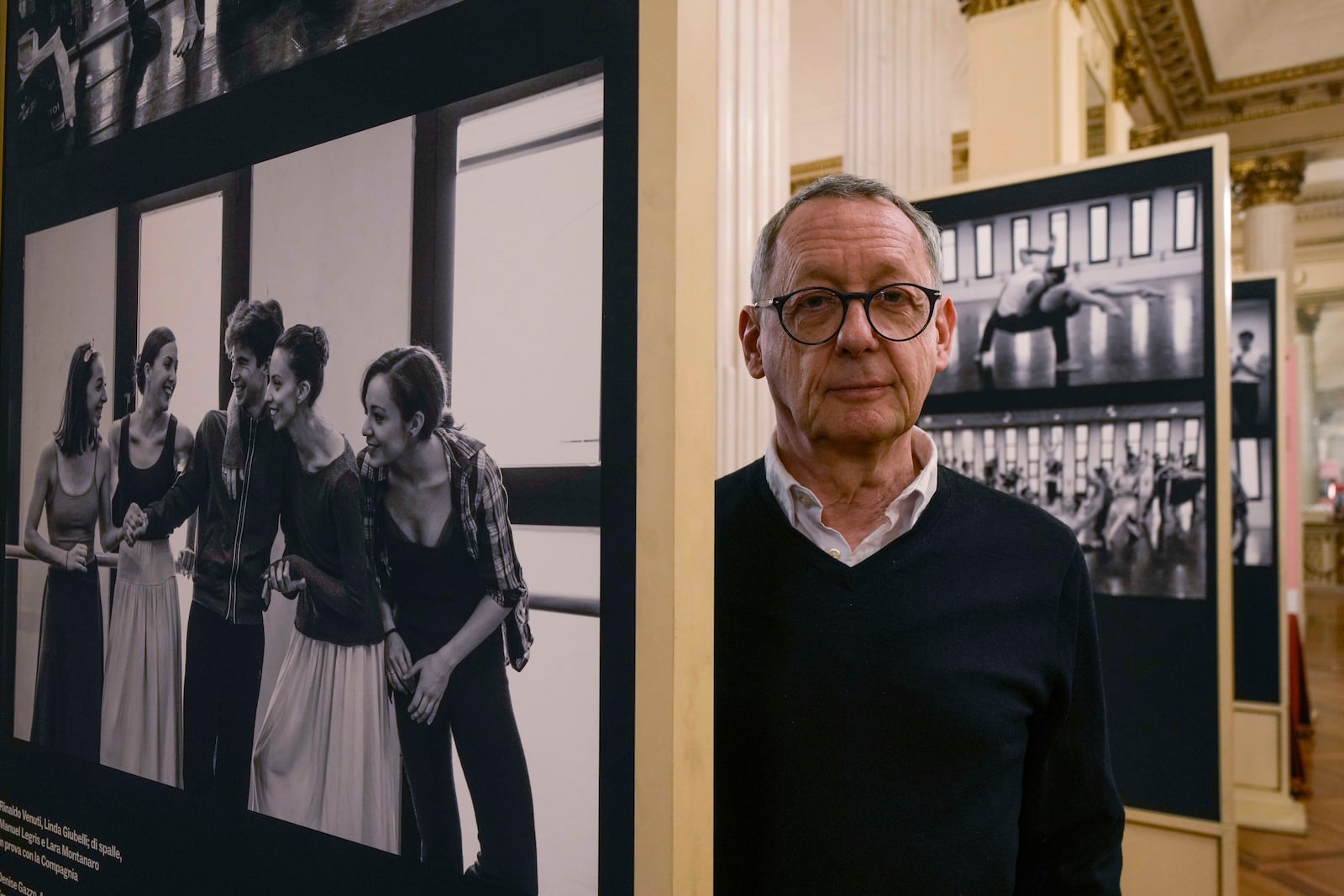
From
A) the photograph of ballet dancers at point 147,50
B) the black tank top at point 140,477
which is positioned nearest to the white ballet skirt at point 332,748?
the black tank top at point 140,477

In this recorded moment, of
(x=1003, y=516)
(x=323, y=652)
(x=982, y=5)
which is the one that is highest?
(x=982, y=5)

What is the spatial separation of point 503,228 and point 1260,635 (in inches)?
202

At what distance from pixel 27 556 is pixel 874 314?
3.51ft

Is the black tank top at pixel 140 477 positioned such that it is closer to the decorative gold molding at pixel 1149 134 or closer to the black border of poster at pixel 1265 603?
the black border of poster at pixel 1265 603

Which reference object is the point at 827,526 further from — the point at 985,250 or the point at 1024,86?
the point at 1024,86

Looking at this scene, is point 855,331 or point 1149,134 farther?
point 1149,134

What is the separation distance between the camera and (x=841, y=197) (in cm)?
110

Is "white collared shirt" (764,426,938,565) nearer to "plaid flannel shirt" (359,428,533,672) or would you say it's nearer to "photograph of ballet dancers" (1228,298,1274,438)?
"plaid flannel shirt" (359,428,533,672)

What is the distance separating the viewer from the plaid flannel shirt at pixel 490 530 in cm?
65

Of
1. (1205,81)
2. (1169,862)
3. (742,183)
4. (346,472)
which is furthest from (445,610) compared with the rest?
(1205,81)

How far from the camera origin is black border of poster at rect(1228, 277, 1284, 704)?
4551mm

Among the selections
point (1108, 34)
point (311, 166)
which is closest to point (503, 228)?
point (311, 166)

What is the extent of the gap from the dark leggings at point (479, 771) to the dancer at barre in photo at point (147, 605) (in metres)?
0.36

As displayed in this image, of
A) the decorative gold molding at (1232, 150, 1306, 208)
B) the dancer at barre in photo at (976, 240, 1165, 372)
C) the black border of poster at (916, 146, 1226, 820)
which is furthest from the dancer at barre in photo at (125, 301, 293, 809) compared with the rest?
the decorative gold molding at (1232, 150, 1306, 208)
